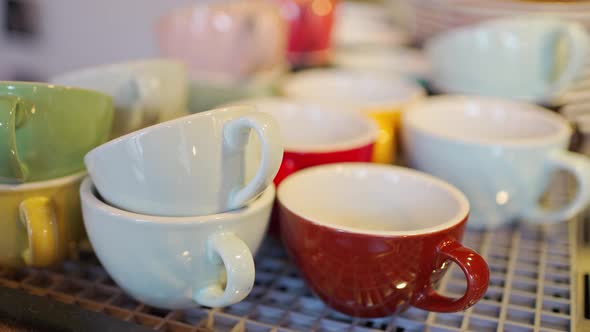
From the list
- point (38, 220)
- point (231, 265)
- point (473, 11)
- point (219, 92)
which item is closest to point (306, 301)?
point (231, 265)

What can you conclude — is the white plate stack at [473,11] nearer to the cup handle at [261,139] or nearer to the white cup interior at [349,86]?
the white cup interior at [349,86]

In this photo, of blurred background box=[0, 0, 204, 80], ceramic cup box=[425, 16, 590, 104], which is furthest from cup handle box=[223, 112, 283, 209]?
blurred background box=[0, 0, 204, 80]

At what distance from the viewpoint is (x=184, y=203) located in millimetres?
353

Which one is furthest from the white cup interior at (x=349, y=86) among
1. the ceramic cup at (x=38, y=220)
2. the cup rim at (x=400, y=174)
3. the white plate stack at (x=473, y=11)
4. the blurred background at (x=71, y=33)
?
the blurred background at (x=71, y=33)

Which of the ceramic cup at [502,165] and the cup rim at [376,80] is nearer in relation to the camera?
the ceramic cup at [502,165]

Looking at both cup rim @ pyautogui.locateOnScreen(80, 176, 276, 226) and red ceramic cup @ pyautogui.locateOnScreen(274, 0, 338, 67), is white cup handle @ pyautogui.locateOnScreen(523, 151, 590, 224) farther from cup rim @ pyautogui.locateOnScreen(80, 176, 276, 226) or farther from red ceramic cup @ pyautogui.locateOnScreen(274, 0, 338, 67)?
red ceramic cup @ pyautogui.locateOnScreen(274, 0, 338, 67)

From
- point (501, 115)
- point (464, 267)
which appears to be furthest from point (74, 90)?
point (501, 115)

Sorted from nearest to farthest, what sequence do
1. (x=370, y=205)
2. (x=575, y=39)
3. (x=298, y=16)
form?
A: (x=370, y=205) → (x=575, y=39) → (x=298, y=16)

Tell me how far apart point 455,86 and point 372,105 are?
13 cm

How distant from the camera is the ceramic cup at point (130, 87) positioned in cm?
47

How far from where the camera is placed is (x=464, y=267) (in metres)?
0.35

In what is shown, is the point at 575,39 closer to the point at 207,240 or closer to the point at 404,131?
the point at 404,131

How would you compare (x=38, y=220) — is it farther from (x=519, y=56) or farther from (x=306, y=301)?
(x=519, y=56)

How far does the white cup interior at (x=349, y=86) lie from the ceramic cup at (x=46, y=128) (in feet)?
0.97
